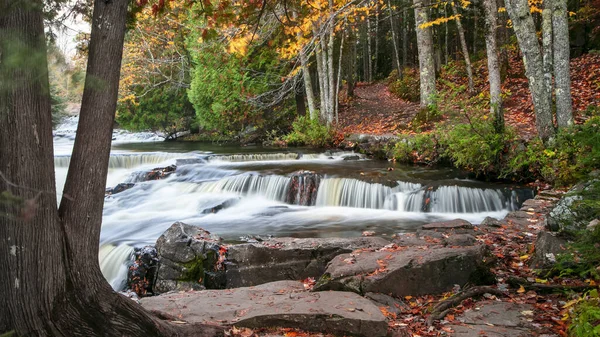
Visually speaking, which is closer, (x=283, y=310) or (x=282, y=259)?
(x=283, y=310)

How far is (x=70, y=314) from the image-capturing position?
9.58 ft

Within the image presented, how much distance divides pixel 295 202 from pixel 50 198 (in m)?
9.52

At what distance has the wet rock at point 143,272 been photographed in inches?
291

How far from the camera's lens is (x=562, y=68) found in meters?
9.92

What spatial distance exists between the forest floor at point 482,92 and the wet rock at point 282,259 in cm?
626

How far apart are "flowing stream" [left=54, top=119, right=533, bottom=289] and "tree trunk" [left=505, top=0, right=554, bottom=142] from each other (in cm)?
160

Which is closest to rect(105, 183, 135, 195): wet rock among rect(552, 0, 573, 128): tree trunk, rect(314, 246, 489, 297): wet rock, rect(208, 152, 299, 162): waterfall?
rect(208, 152, 299, 162): waterfall

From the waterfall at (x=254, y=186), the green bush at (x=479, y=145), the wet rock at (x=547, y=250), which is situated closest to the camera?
the wet rock at (x=547, y=250)

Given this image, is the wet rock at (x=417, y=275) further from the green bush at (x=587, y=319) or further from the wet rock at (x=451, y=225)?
the wet rock at (x=451, y=225)

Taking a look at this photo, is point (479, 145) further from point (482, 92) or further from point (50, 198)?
point (50, 198)

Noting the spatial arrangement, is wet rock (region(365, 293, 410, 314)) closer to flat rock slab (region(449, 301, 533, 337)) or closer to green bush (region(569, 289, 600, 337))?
flat rock slab (region(449, 301, 533, 337))

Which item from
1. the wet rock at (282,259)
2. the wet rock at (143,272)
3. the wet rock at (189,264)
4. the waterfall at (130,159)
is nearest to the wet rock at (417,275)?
the wet rock at (282,259)

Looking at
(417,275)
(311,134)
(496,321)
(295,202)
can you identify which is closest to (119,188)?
(295,202)

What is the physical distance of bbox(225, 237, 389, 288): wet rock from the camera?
22.1ft
